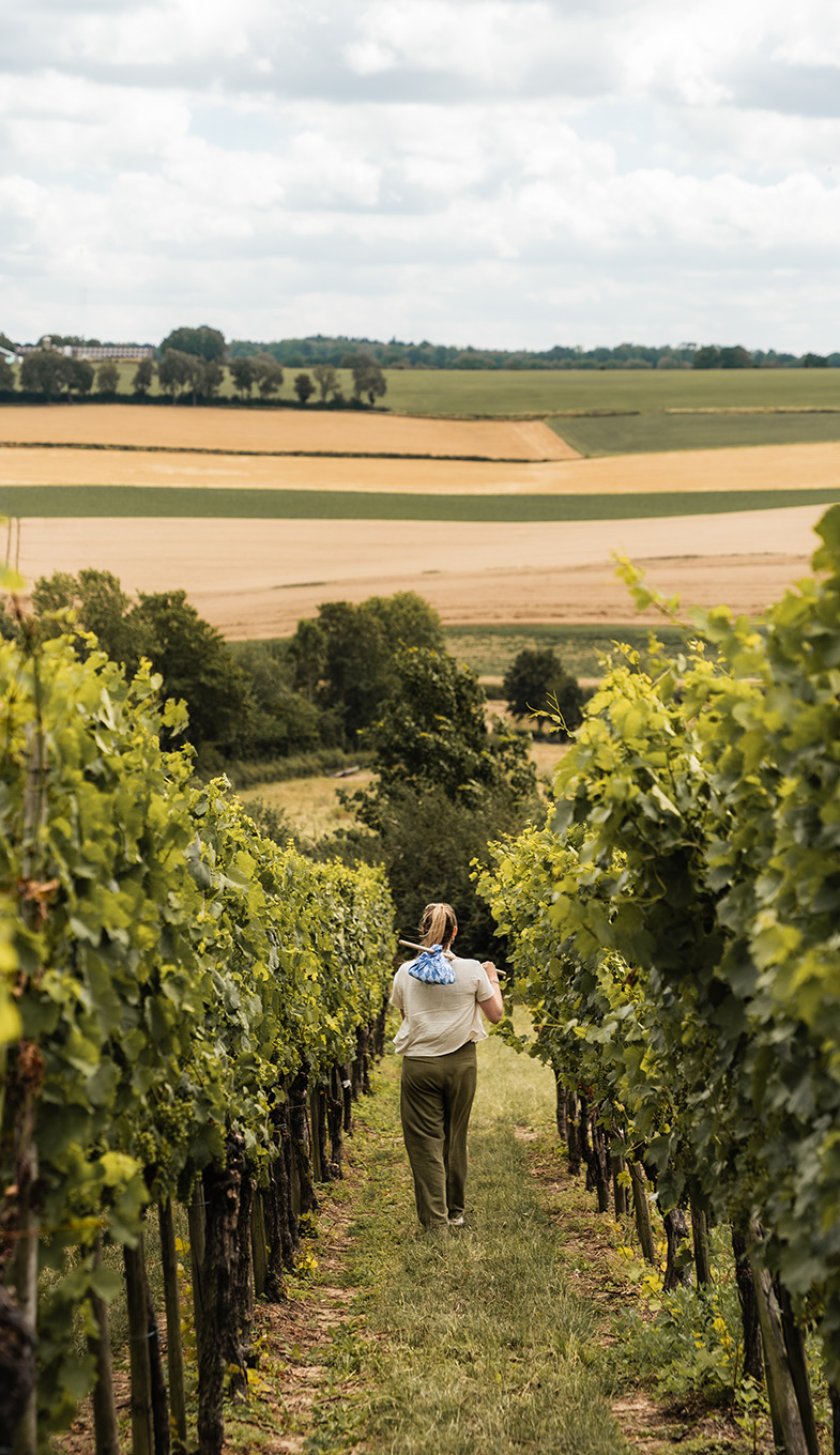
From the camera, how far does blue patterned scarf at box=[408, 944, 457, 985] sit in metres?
9.61

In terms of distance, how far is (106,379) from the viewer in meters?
102

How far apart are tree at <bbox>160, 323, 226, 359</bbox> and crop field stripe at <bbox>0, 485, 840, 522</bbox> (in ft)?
89.7

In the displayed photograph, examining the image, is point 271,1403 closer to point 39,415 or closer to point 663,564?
point 663,564

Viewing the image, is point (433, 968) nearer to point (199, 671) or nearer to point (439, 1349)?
point (439, 1349)

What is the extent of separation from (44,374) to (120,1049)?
9939 centimetres

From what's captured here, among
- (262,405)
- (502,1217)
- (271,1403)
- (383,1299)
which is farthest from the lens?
(262,405)

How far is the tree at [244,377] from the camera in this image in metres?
108

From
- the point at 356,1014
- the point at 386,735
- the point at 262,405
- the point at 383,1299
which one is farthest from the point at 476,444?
the point at 383,1299

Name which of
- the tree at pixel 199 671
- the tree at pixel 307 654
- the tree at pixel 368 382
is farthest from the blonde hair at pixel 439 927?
the tree at pixel 368 382

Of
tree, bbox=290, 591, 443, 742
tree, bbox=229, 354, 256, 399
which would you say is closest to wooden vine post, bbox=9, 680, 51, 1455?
tree, bbox=290, 591, 443, 742

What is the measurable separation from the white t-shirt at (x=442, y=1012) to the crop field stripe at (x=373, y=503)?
76.9 metres

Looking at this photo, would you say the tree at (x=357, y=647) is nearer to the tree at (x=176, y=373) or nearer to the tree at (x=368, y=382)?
the tree at (x=176, y=373)

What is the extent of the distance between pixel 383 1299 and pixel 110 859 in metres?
4.47

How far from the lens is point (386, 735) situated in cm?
5134
